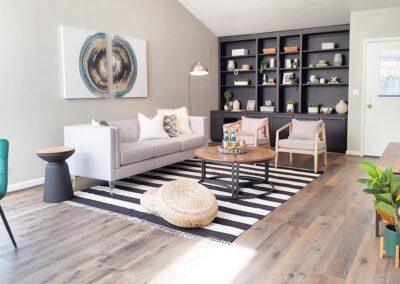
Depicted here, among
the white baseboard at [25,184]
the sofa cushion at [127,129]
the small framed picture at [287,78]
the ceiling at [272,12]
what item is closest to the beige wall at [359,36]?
the ceiling at [272,12]

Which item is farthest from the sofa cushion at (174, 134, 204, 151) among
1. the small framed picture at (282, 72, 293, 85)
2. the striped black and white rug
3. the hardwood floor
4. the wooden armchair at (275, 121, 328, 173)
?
the small framed picture at (282, 72, 293, 85)

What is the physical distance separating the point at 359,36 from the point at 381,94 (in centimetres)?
109

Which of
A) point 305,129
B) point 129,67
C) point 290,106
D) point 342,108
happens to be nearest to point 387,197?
point 305,129

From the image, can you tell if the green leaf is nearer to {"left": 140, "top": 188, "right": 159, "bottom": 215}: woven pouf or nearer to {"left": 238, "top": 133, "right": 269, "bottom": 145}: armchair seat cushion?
{"left": 140, "top": 188, "right": 159, "bottom": 215}: woven pouf

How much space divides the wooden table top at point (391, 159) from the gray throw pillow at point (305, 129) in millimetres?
1409

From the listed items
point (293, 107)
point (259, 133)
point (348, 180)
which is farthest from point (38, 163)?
point (293, 107)

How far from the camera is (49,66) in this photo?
4.86 metres

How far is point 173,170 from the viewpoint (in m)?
5.62

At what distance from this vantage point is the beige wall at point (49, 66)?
14.5 feet

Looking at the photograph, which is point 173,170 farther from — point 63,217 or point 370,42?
point 370,42

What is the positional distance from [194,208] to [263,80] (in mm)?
5479

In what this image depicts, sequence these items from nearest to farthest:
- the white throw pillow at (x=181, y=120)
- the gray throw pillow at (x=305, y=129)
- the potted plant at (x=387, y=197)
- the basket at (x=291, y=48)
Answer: the potted plant at (x=387, y=197) → the gray throw pillow at (x=305, y=129) → the white throw pillow at (x=181, y=120) → the basket at (x=291, y=48)

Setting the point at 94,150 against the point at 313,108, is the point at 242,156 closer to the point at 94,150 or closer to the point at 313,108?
the point at 94,150

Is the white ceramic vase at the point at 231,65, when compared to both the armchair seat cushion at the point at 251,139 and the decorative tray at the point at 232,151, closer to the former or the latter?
the armchair seat cushion at the point at 251,139
